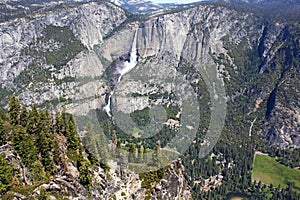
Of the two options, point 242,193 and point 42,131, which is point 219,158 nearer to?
point 242,193

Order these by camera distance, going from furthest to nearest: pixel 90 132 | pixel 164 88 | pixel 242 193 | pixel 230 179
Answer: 1. pixel 164 88
2. pixel 230 179
3. pixel 242 193
4. pixel 90 132

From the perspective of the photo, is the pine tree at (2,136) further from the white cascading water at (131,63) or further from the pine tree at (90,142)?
the white cascading water at (131,63)

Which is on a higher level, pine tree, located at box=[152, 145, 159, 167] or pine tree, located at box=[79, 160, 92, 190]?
pine tree, located at box=[79, 160, 92, 190]

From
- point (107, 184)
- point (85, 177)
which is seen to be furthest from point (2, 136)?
point (107, 184)

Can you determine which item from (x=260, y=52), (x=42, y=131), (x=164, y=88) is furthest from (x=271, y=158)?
(x=42, y=131)

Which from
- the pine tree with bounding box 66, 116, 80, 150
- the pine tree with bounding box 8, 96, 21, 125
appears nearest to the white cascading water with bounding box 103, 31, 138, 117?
the pine tree with bounding box 8, 96, 21, 125

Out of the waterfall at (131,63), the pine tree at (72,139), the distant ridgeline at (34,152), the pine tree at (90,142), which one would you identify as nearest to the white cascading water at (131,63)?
the waterfall at (131,63)

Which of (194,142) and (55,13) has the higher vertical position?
(55,13)

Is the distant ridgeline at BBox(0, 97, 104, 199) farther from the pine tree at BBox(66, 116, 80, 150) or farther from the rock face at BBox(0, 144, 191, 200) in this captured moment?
the rock face at BBox(0, 144, 191, 200)
